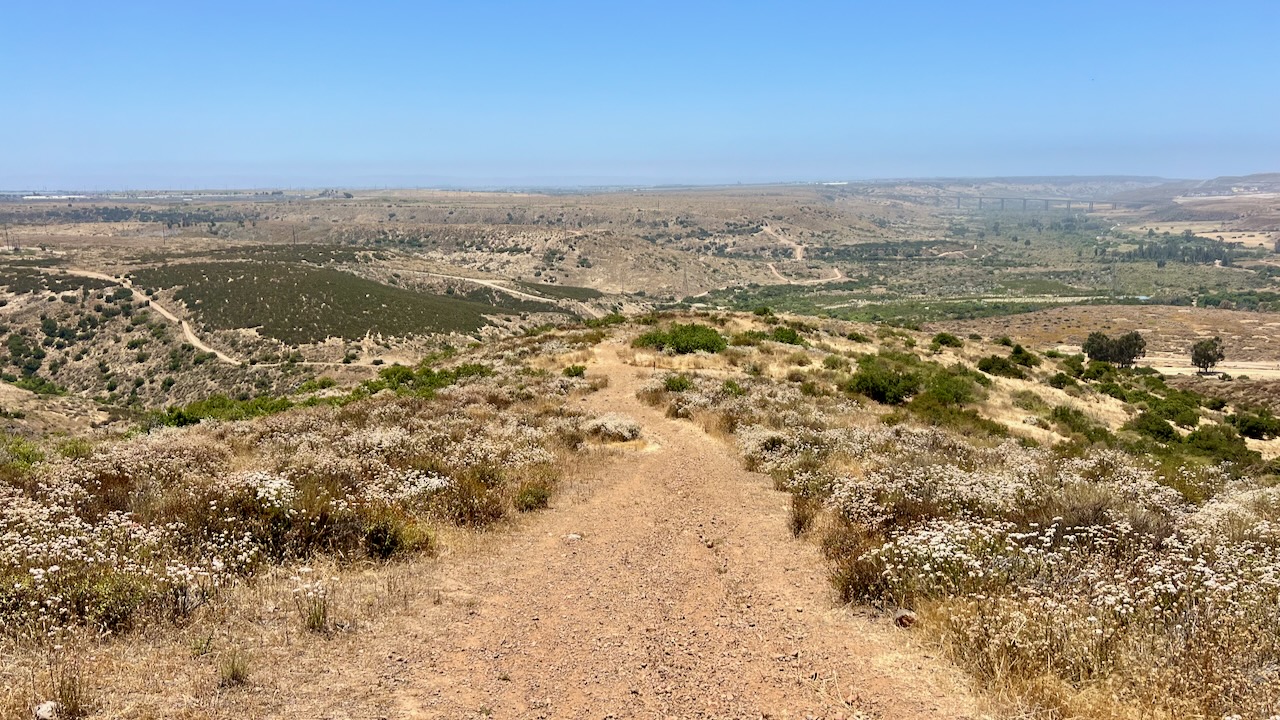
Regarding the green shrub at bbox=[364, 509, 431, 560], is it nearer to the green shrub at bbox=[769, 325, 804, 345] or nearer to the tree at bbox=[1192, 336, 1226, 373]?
the green shrub at bbox=[769, 325, 804, 345]

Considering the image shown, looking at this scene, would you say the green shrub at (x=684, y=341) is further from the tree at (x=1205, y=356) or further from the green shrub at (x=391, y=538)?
the tree at (x=1205, y=356)

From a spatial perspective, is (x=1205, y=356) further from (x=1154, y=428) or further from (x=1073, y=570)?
(x=1073, y=570)

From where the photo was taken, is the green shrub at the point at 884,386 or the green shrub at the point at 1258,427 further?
the green shrub at the point at 1258,427

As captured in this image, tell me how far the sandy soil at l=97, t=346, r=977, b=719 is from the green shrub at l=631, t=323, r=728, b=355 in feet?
63.2

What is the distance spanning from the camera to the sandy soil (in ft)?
16.8

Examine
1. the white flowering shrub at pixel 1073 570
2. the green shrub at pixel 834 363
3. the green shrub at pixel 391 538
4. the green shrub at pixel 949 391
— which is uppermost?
the white flowering shrub at pixel 1073 570

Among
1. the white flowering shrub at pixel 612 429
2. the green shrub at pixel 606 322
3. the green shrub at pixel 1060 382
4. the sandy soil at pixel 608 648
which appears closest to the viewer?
the sandy soil at pixel 608 648

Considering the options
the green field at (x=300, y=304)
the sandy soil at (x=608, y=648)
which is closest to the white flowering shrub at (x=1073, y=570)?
the sandy soil at (x=608, y=648)

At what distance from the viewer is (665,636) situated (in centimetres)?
633

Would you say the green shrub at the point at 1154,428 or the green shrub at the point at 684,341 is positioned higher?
the green shrub at the point at 684,341

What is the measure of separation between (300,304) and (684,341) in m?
64.8

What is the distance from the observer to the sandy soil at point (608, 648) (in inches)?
201

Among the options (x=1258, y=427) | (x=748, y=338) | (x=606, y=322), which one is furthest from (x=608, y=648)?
(x=606, y=322)

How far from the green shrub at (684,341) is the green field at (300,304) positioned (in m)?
50.9
